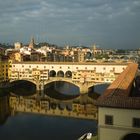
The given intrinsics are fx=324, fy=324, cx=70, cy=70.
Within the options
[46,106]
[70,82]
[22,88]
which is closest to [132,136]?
[46,106]

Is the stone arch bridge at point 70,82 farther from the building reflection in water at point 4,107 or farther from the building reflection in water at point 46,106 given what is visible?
the building reflection in water at point 4,107

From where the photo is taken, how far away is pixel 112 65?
36.2 meters

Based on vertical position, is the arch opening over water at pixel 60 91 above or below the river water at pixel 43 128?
above

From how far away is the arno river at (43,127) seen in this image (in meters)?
19.7

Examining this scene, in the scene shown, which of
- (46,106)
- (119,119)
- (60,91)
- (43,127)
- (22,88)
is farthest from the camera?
(22,88)

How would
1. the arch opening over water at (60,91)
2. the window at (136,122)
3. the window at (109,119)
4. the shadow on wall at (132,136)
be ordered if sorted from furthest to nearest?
1. the arch opening over water at (60,91)
2. the window at (109,119)
3. the shadow on wall at (132,136)
4. the window at (136,122)

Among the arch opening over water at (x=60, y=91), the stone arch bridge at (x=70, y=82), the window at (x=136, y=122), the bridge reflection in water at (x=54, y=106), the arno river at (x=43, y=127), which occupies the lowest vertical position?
the arno river at (x=43, y=127)

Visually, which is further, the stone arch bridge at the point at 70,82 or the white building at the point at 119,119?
the stone arch bridge at the point at 70,82

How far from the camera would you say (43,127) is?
22.0 m

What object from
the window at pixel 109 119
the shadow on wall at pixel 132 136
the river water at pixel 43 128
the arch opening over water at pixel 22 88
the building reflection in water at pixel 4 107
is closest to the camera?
the shadow on wall at pixel 132 136

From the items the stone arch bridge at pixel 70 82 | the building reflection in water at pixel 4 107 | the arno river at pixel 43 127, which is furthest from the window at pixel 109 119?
the stone arch bridge at pixel 70 82

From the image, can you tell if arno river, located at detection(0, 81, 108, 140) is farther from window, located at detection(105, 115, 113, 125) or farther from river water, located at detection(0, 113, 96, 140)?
window, located at detection(105, 115, 113, 125)

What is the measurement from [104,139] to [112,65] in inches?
923

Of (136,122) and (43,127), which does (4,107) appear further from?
(136,122)
